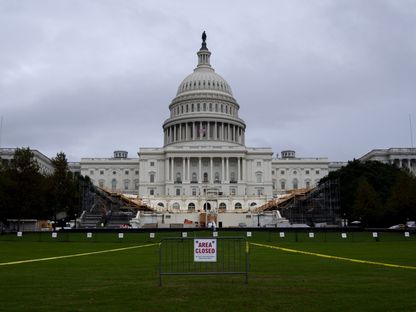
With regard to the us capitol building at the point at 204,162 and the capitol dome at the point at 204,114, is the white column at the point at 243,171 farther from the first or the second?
the capitol dome at the point at 204,114

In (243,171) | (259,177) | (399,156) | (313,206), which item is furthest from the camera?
(399,156)

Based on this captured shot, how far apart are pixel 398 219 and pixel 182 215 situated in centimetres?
4280

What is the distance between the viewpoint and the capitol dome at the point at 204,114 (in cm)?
17250

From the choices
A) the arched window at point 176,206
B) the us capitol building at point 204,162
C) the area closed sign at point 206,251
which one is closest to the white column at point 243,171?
the us capitol building at point 204,162

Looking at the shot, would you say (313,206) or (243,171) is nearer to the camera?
(313,206)

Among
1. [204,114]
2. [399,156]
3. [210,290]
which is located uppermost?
[204,114]

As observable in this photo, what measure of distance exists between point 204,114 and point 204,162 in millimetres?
17741

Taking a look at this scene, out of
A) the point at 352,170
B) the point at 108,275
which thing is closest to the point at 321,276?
the point at 108,275

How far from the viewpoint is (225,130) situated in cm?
17562

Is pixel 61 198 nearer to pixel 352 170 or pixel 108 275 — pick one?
pixel 352 170

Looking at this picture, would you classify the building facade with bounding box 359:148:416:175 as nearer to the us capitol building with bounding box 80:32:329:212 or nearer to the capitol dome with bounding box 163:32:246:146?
the us capitol building with bounding box 80:32:329:212

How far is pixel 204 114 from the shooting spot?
565 feet

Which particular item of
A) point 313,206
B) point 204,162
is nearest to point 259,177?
point 204,162

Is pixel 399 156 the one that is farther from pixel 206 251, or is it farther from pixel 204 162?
pixel 206 251
